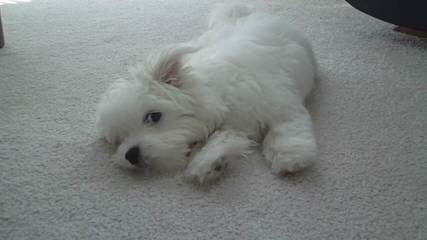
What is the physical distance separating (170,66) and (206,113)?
6.5 inches

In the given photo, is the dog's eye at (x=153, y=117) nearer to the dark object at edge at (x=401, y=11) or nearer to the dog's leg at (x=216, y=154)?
the dog's leg at (x=216, y=154)

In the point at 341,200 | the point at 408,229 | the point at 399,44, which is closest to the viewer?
the point at 408,229

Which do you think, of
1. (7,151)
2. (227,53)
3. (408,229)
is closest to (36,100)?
(7,151)

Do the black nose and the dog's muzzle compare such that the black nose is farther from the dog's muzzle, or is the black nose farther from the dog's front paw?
the dog's front paw

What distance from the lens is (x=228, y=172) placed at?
4.44 feet

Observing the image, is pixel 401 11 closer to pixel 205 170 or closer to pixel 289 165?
pixel 289 165

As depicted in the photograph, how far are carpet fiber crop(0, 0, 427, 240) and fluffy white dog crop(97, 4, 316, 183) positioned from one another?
54mm

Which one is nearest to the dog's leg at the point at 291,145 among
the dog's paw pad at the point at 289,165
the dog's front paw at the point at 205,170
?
the dog's paw pad at the point at 289,165

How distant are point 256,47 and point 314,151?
0.41 m

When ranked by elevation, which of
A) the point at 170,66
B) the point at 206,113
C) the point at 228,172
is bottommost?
the point at 228,172

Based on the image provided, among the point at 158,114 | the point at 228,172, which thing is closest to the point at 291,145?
the point at 228,172

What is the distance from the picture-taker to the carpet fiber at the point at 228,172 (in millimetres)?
1163

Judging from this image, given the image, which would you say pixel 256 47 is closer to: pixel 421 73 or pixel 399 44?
pixel 421 73

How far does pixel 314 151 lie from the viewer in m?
1.35
